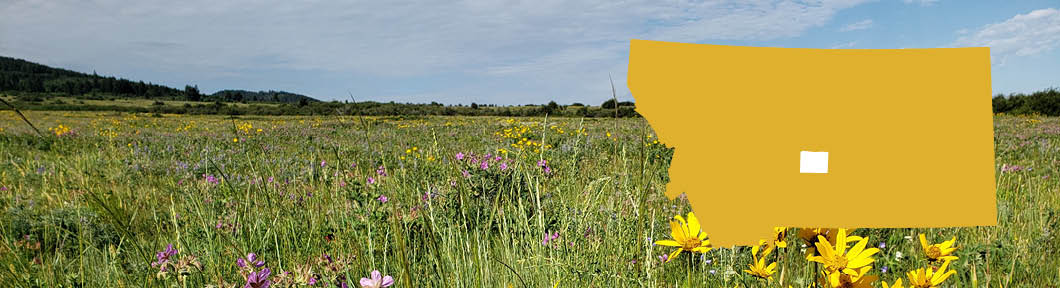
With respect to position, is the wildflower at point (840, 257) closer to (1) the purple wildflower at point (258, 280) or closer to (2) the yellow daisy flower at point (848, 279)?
(2) the yellow daisy flower at point (848, 279)

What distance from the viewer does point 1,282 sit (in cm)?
233

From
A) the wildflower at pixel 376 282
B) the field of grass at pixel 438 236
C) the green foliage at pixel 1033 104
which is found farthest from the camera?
the green foliage at pixel 1033 104

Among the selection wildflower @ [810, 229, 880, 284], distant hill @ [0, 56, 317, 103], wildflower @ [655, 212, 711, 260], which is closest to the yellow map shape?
wildflower @ [810, 229, 880, 284]

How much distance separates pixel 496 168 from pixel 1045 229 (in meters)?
3.33

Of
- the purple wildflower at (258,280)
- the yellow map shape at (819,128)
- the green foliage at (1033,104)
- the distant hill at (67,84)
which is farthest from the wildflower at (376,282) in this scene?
the distant hill at (67,84)

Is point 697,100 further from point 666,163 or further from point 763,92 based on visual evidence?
point 666,163

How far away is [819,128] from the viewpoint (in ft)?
3.07

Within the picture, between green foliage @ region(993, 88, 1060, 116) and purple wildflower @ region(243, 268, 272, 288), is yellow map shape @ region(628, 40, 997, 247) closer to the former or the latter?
purple wildflower @ region(243, 268, 272, 288)

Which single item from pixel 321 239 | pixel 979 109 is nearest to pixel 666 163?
pixel 321 239

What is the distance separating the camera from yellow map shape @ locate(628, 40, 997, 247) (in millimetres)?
933

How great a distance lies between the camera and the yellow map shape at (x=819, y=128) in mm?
933

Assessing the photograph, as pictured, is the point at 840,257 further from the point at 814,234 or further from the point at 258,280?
the point at 258,280

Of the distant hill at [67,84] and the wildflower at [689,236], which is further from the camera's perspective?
the distant hill at [67,84]

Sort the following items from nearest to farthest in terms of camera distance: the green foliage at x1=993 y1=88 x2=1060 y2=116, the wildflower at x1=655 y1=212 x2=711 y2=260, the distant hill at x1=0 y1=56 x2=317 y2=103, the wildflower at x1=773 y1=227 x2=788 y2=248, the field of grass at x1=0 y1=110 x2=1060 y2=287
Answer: the wildflower at x1=773 y1=227 x2=788 y2=248, the wildflower at x1=655 y1=212 x2=711 y2=260, the field of grass at x1=0 y1=110 x2=1060 y2=287, the green foliage at x1=993 y1=88 x2=1060 y2=116, the distant hill at x1=0 y1=56 x2=317 y2=103
